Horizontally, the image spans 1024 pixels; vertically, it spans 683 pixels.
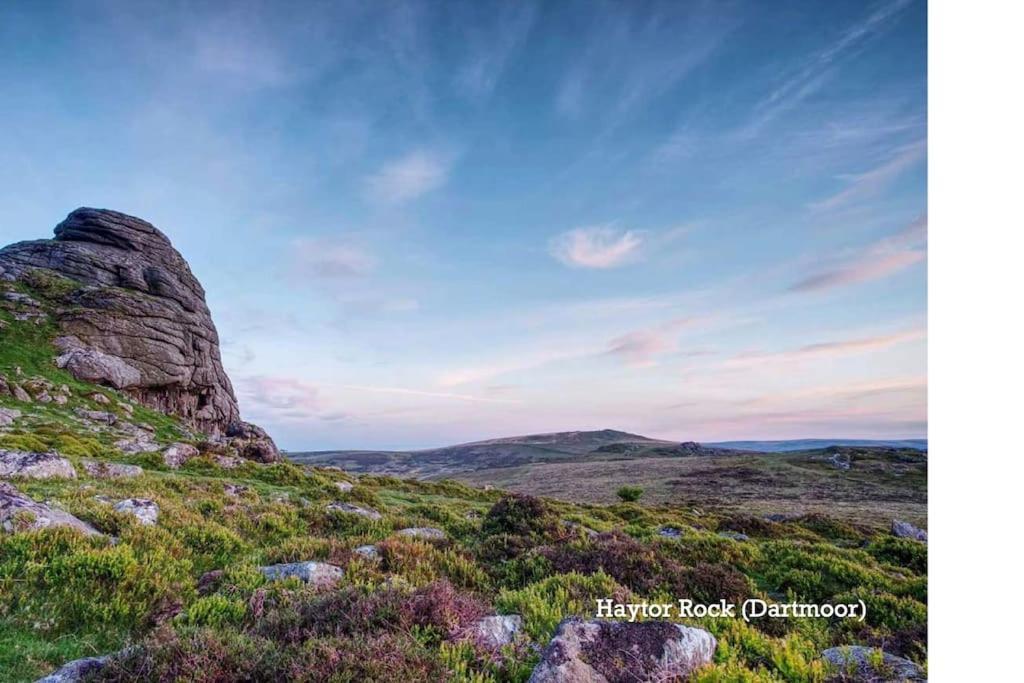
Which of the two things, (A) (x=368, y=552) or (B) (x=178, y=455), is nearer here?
(A) (x=368, y=552)

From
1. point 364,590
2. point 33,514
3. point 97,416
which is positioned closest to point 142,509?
point 33,514

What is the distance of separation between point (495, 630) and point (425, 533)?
791 cm

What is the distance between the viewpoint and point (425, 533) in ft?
40.9

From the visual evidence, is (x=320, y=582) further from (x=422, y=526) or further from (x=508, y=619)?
(x=422, y=526)

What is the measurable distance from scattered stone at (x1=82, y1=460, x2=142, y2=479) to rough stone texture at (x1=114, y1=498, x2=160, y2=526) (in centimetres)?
796

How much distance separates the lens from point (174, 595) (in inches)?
270

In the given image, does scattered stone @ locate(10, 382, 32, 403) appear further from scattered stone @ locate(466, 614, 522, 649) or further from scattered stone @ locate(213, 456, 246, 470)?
scattered stone @ locate(466, 614, 522, 649)

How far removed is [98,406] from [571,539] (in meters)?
44.8

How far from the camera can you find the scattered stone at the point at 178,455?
25.4 metres

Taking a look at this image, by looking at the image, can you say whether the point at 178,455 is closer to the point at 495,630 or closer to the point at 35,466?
the point at 35,466

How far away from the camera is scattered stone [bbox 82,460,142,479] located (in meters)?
17.9

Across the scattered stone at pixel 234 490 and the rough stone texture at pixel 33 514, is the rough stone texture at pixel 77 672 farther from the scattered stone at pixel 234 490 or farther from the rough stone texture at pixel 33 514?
the scattered stone at pixel 234 490

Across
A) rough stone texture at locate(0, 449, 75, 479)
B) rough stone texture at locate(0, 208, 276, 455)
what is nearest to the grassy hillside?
rough stone texture at locate(0, 449, 75, 479)
